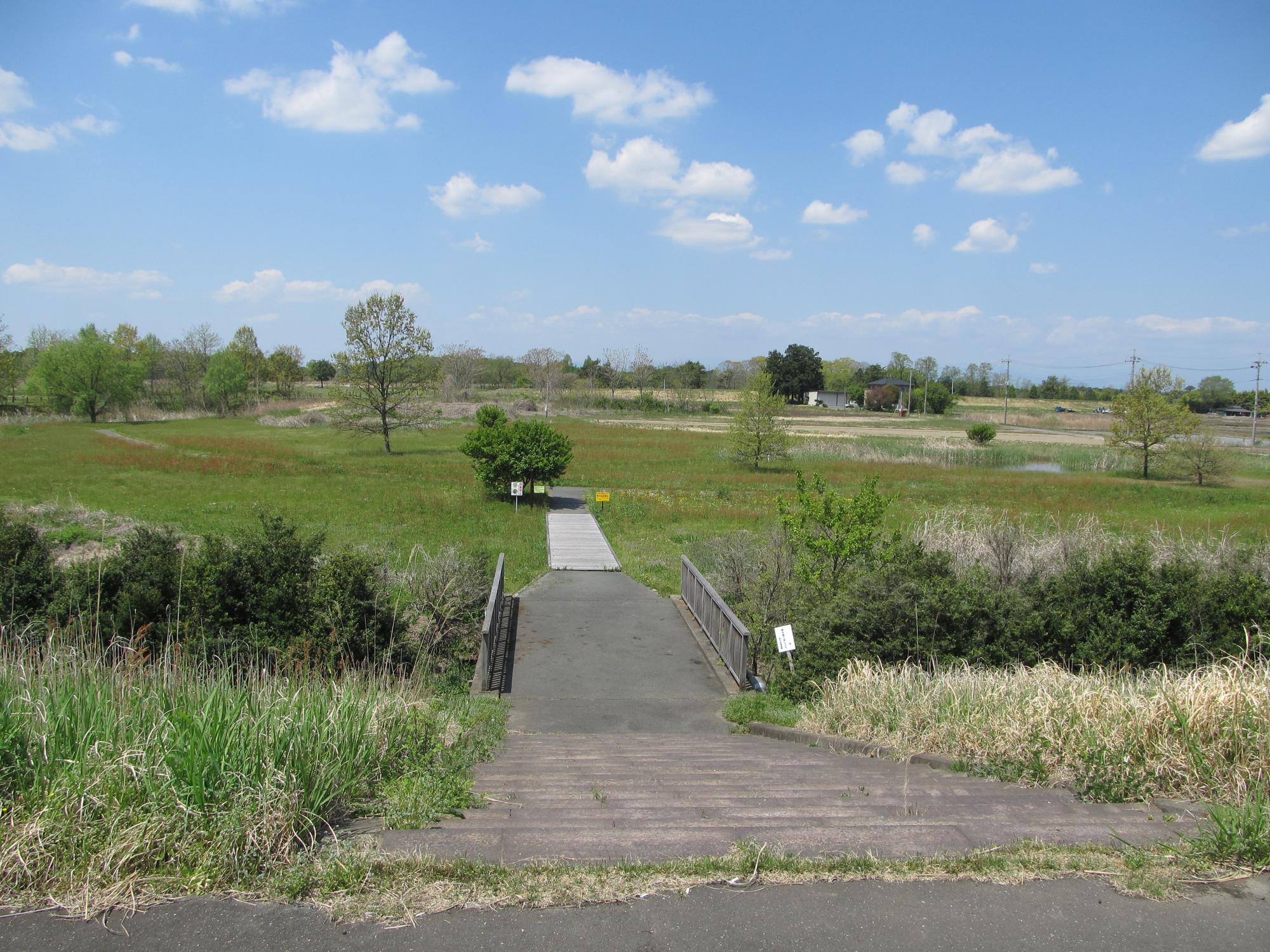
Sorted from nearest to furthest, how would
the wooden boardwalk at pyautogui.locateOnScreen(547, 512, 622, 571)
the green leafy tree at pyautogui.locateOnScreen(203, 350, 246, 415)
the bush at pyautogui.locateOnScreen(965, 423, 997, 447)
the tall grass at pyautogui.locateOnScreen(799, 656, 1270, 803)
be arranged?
the tall grass at pyautogui.locateOnScreen(799, 656, 1270, 803), the wooden boardwalk at pyautogui.locateOnScreen(547, 512, 622, 571), the bush at pyautogui.locateOnScreen(965, 423, 997, 447), the green leafy tree at pyautogui.locateOnScreen(203, 350, 246, 415)

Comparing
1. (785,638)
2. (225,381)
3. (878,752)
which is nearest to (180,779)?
(878,752)

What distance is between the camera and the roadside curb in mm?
4266

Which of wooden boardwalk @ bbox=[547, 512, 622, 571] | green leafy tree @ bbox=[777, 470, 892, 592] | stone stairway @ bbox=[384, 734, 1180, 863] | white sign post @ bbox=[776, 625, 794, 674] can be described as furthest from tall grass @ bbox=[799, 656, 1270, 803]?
wooden boardwalk @ bbox=[547, 512, 622, 571]

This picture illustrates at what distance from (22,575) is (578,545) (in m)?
11.3

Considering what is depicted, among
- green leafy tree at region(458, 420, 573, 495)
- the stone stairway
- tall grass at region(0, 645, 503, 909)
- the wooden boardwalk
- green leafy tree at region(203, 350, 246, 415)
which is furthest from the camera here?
green leafy tree at region(203, 350, 246, 415)

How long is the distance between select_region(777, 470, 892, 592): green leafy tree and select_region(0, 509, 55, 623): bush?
970cm

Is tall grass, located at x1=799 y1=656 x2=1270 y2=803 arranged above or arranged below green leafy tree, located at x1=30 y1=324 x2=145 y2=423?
below

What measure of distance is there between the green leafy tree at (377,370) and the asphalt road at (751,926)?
43.8 m

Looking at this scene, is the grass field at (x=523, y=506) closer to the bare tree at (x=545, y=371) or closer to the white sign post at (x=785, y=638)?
the white sign post at (x=785, y=638)

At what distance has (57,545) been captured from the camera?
16.5 meters

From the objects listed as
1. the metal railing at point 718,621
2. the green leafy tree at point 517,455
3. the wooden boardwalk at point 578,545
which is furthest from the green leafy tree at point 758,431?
the metal railing at point 718,621

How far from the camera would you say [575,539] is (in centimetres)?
1991

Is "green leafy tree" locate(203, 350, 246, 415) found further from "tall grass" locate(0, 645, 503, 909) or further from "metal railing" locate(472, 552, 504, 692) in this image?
"tall grass" locate(0, 645, 503, 909)

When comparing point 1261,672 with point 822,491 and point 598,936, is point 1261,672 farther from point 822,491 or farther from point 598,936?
point 822,491
